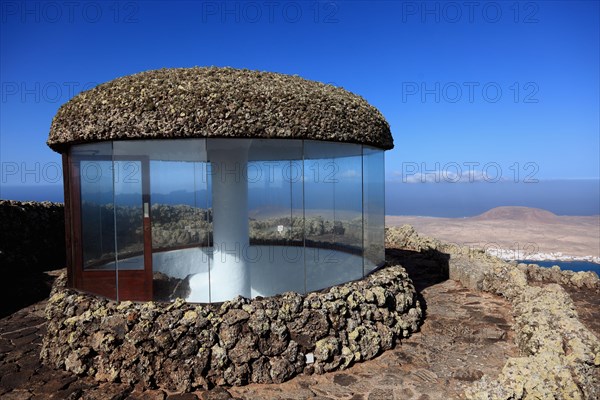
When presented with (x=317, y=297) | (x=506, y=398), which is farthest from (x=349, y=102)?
(x=506, y=398)

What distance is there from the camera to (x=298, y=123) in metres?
7.41

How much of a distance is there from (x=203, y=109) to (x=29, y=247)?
1348cm

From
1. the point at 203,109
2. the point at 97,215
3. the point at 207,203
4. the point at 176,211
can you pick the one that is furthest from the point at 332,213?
the point at 97,215

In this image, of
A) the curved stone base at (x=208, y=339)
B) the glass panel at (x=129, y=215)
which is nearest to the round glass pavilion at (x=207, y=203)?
the glass panel at (x=129, y=215)

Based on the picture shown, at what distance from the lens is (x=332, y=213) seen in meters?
9.98

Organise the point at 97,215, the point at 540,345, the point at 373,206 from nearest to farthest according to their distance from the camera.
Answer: the point at 540,345
the point at 97,215
the point at 373,206

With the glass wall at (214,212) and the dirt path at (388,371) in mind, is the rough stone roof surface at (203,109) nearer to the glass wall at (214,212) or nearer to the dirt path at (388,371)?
the glass wall at (214,212)

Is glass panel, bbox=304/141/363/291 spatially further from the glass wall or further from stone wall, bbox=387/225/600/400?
stone wall, bbox=387/225/600/400

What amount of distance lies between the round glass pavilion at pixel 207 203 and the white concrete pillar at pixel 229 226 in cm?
2

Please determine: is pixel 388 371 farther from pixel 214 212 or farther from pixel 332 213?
pixel 214 212

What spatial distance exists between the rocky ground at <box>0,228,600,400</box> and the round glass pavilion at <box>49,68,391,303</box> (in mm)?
1704

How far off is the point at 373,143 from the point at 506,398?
514 centimetres

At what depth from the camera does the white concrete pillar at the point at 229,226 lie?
8.32 metres

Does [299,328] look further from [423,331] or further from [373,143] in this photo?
[373,143]
